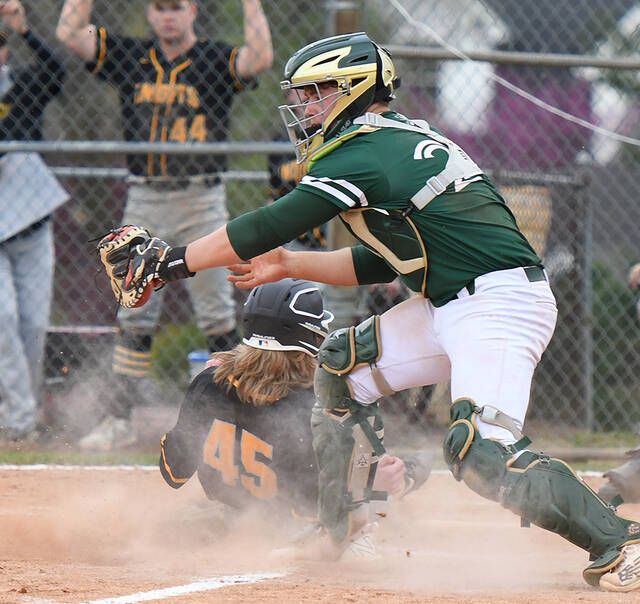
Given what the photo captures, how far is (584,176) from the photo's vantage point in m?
8.09

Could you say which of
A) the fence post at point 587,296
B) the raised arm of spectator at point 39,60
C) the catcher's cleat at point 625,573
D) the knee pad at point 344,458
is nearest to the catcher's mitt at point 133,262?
the knee pad at point 344,458

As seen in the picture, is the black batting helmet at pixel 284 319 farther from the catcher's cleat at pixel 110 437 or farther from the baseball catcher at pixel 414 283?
the catcher's cleat at pixel 110 437

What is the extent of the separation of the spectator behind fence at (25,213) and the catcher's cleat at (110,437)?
37 centimetres

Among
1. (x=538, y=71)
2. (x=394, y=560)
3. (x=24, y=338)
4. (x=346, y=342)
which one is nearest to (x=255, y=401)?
(x=346, y=342)

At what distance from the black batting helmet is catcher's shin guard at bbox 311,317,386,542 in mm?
342

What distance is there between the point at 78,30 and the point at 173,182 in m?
1.05

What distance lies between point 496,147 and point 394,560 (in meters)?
4.52

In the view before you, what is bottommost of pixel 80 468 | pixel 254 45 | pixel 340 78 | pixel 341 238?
pixel 80 468

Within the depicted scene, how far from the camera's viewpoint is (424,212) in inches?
151

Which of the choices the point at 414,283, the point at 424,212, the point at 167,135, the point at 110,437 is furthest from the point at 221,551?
the point at 167,135

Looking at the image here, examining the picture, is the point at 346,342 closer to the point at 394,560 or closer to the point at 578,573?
the point at 394,560

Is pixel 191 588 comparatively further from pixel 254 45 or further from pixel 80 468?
pixel 254 45

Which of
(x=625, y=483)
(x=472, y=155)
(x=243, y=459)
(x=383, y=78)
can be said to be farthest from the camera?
(x=472, y=155)

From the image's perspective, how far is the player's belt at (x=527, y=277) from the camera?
3865 mm
